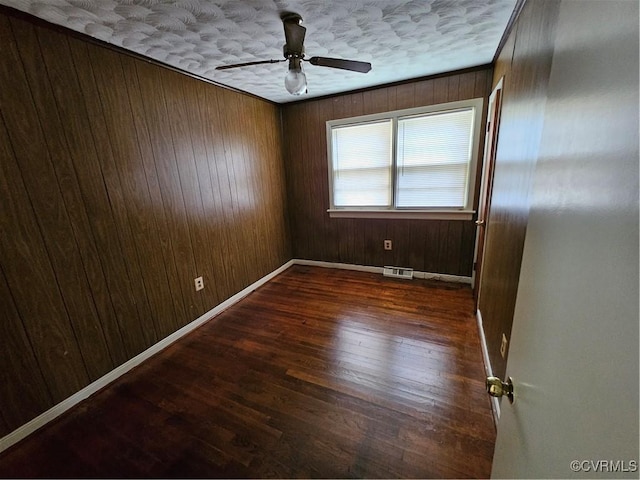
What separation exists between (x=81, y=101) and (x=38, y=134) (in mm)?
341

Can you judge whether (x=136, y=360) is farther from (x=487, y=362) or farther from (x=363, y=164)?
(x=363, y=164)

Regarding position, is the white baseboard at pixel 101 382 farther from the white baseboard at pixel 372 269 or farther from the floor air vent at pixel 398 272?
the floor air vent at pixel 398 272

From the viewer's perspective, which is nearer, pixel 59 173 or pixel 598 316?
pixel 598 316

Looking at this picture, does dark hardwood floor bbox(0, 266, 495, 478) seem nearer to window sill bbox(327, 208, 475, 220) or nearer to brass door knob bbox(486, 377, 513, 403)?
brass door knob bbox(486, 377, 513, 403)

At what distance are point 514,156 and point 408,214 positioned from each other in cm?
170

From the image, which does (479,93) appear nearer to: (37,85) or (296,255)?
(296,255)

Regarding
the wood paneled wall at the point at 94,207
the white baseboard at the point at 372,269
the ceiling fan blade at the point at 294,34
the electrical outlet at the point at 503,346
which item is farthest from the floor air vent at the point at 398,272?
the ceiling fan blade at the point at 294,34

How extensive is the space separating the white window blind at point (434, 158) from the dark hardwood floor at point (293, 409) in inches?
53.4

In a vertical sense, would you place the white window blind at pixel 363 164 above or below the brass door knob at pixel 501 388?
above

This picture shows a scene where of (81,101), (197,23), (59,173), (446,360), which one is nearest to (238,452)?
(446,360)

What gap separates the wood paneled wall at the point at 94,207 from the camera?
1.39 m

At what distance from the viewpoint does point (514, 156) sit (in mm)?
1490

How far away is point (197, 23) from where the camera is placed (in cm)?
158

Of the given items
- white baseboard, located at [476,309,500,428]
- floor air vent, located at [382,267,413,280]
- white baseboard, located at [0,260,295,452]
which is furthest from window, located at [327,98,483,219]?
white baseboard, located at [0,260,295,452]
